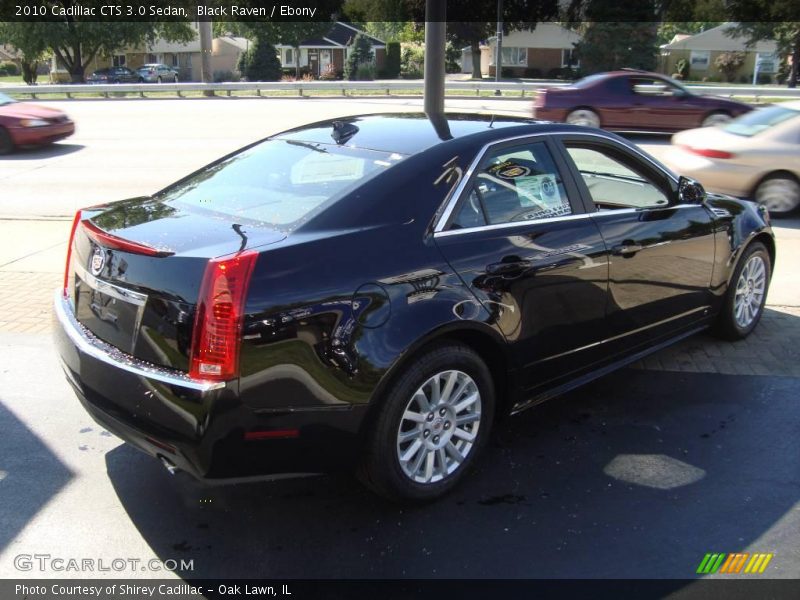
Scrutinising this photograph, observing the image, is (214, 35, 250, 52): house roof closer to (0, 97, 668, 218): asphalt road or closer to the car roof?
(0, 97, 668, 218): asphalt road

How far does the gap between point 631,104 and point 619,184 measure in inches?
536

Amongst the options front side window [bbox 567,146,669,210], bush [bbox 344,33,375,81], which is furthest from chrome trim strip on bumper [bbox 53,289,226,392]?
bush [bbox 344,33,375,81]

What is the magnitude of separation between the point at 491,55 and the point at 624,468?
6918 cm

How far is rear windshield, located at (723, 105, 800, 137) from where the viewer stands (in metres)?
10.3

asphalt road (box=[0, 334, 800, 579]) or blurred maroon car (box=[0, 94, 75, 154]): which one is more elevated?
blurred maroon car (box=[0, 94, 75, 154])

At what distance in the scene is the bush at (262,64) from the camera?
56.8 m

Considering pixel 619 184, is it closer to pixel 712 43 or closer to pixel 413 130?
pixel 413 130

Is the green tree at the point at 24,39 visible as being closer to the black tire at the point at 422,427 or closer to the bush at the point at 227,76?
the bush at the point at 227,76

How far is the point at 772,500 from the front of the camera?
11.8 ft

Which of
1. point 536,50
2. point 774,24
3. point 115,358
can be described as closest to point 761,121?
point 115,358

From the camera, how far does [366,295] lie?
317 centimetres

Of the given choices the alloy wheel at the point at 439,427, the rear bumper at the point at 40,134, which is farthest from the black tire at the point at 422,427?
the rear bumper at the point at 40,134

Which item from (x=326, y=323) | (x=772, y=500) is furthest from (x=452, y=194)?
(x=772, y=500)

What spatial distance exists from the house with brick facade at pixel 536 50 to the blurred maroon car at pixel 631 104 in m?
48.2
